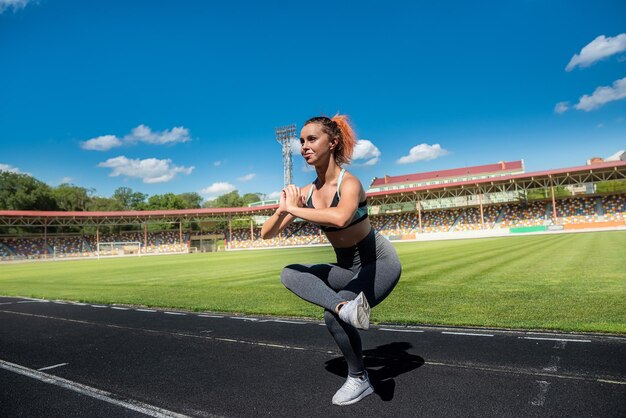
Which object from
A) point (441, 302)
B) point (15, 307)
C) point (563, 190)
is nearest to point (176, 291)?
point (15, 307)

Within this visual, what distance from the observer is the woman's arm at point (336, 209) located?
2.47 m

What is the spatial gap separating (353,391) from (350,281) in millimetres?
785

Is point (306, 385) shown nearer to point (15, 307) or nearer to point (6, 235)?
point (15, 307)

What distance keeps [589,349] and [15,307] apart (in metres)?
11.1

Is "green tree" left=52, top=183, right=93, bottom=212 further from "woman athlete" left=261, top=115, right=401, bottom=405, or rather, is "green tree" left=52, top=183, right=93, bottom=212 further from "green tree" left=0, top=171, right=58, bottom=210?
"woman athlete" left=261, top=115, right=401, bottom=405

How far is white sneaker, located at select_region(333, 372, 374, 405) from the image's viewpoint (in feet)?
8.96

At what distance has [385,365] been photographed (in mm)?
3629

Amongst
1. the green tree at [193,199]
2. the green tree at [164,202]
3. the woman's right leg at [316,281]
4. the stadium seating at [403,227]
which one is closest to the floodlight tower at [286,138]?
the stadium seating at [403,227]

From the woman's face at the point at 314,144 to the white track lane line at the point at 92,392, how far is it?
202 centimetres

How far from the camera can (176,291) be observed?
1093 centimetres

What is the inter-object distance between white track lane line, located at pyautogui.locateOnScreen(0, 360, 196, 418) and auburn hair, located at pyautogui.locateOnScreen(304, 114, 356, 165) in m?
2.21

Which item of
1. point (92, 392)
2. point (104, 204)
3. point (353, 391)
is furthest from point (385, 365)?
point (104, 204)

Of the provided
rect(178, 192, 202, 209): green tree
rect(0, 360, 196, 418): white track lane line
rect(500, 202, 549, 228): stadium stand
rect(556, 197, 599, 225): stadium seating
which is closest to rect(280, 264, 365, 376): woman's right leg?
rect(0, 360, 196, 418): white track lane line

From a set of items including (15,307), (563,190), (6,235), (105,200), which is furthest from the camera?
(105,200)
